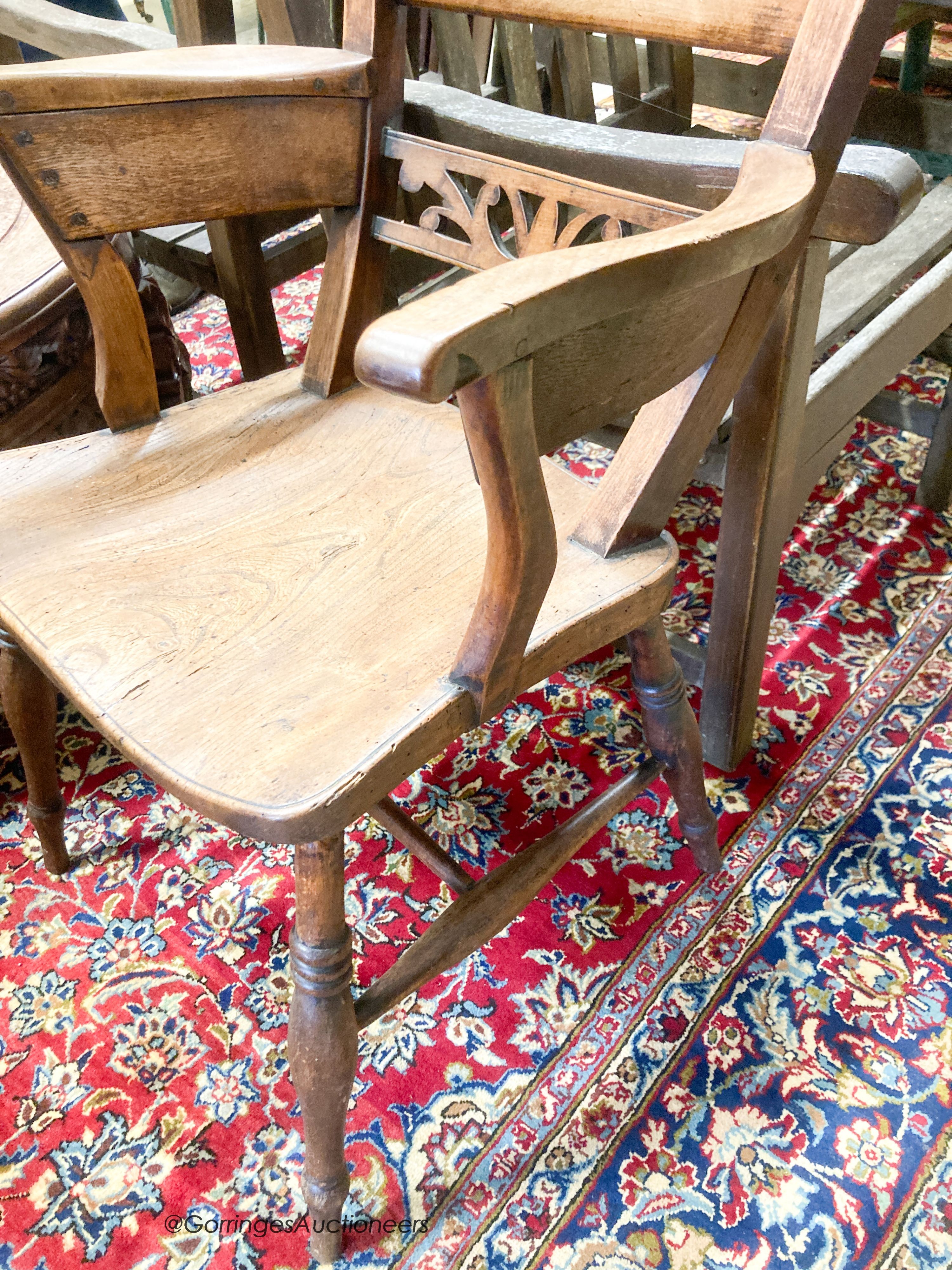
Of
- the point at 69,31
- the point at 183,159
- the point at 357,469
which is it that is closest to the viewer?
the point at 183,159

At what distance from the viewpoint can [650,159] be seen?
2.72 ft

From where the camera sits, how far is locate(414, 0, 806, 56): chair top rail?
737 millimetres

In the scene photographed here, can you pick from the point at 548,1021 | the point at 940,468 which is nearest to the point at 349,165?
the point at 548,1021

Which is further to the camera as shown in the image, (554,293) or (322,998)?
(322,998)

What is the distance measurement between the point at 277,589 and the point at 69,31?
47.6 inches

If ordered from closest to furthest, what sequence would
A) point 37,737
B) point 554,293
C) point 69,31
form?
point 554,293 → point 37,737 → point 69,31

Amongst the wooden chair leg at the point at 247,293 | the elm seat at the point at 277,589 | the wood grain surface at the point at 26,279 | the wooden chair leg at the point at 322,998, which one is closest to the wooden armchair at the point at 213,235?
the wooden chair leg at the point at 247,293

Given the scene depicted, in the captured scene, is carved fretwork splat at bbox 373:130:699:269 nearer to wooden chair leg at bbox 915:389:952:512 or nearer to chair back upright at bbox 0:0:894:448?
chair back upright at bbox 0:0:894:448

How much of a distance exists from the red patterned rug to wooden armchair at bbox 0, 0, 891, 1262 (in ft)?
0.46

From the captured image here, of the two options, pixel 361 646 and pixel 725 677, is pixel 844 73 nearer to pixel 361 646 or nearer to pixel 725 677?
pixel 361 646

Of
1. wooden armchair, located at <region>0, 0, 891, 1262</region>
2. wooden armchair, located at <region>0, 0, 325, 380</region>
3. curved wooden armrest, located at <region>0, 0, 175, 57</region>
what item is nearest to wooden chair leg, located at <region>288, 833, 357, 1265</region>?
wooden armchair, located at <region>0, 0, 891, 1262</region>

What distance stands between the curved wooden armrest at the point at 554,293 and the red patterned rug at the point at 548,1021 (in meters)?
0.79

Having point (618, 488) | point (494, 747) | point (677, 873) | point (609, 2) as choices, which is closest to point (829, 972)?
point (677, 873)

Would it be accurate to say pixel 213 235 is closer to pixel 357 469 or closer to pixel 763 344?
pixel 357 469
